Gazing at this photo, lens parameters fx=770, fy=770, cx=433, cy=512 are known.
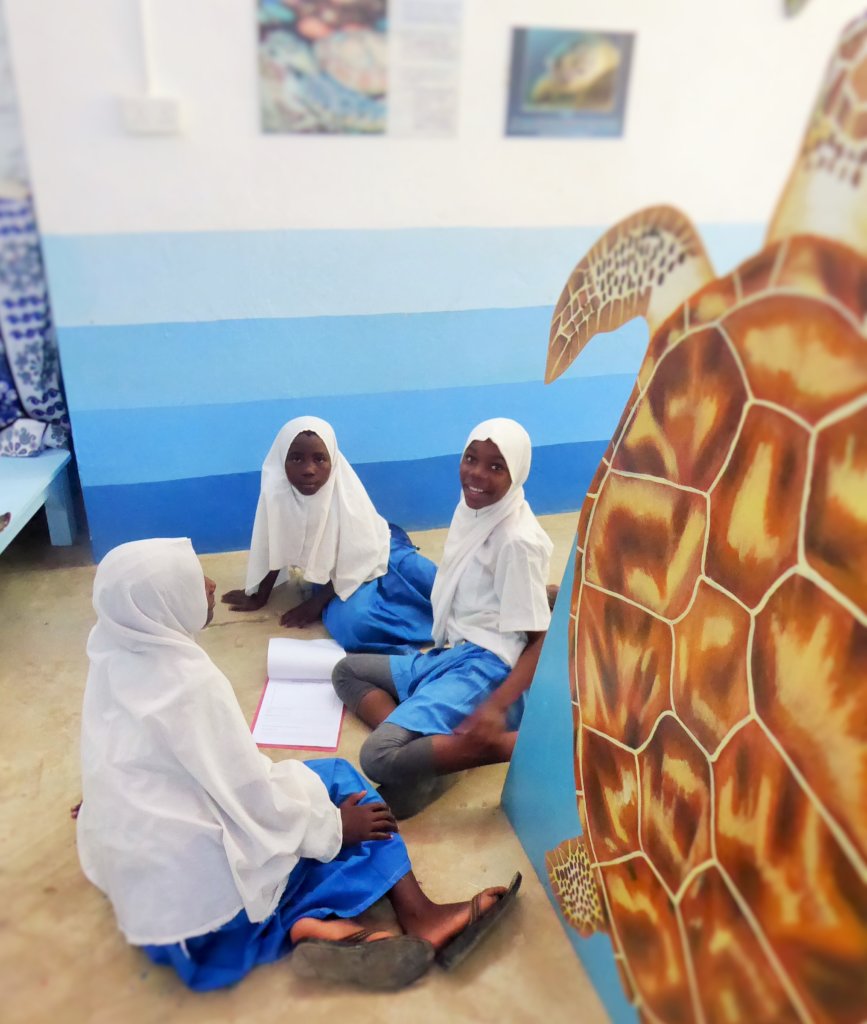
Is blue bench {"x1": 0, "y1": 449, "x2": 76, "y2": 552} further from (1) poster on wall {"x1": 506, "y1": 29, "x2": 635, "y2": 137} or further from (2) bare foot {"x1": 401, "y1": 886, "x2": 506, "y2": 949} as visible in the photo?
(1) poster on wall {"x1": 506, "y1": 29, "x2": 635, "y2": 137}

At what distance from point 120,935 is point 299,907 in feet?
0.97

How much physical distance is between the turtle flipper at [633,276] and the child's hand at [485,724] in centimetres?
74

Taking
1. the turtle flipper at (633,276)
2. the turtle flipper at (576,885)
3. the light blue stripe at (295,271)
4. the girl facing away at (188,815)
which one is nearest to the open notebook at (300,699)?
the girl facing away at (188,815)

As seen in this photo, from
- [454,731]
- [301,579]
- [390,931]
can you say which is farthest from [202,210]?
[390,931]

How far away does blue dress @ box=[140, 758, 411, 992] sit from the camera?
117 cm

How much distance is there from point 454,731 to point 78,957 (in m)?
0.75

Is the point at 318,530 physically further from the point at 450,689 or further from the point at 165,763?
the point at 165,763

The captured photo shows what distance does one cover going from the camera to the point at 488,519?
166 centimetres

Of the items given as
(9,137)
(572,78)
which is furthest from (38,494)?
(572,78)

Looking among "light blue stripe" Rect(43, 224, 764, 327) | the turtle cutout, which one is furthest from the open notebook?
"light blue stripe" Rect(43, 224, 764, 327)

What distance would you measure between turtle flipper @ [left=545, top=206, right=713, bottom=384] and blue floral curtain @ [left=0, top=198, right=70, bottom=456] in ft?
4.51

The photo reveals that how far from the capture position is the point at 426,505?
2.53 metres

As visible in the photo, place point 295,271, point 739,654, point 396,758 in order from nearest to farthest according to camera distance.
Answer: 1. point 739,654
2. point 396,758
3. point 295,271

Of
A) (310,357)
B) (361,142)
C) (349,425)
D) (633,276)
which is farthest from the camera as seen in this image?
(349,425)
